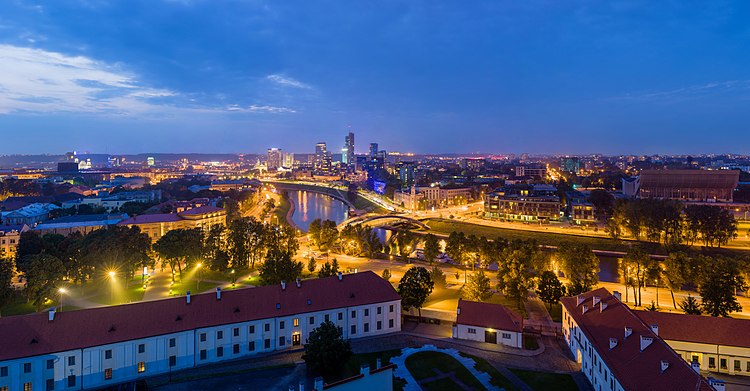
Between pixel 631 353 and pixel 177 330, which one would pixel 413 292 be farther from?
pixel 177 330

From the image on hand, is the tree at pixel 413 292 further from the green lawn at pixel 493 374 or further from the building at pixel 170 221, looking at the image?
the building at pixel 170 221

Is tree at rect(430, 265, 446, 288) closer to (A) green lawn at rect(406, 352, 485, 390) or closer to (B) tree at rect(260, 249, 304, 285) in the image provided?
(B) tree at rect(260, 249, 304, 285)

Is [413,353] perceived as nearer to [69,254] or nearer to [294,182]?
[69,254]

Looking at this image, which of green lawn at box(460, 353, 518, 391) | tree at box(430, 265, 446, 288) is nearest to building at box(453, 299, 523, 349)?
green lawn at box(460, 353, 518, 391)

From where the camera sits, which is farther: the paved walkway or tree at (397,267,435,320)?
tree at (397,267,435,320)

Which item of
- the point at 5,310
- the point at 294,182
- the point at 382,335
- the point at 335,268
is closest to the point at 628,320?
the point at 382,335

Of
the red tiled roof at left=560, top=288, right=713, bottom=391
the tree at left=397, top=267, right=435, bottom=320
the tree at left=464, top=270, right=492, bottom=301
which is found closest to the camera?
the red tiled roof at left=560, top=288, right=713, bottom=391
